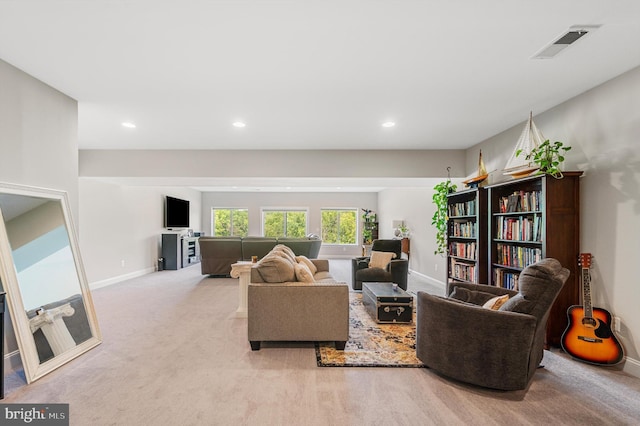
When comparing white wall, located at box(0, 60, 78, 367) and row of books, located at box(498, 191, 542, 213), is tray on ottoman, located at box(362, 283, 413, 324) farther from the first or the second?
white wall, located at box(0, 60, 78, 367)

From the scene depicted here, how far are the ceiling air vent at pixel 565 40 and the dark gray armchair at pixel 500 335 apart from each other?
5.22ft

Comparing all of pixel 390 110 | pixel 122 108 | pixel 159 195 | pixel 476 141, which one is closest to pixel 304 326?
pixel 390 110

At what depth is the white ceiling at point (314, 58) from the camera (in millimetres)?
1977

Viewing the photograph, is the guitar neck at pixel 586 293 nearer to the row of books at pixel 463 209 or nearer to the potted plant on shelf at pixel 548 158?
the potted plant on shelf at pixel 548 158

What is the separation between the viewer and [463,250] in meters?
4.87

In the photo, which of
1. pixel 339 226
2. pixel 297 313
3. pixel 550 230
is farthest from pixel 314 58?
pixel 339 226

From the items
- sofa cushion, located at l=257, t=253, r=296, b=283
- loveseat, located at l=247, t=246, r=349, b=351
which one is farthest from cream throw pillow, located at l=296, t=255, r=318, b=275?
loveseat, located at l=247, t=246, r=349, b=351

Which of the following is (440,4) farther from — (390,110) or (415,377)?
(415,377)

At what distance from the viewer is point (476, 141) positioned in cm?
504

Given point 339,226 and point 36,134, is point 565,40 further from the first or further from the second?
point 339,226

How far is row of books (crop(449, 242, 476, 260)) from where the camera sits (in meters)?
4.62

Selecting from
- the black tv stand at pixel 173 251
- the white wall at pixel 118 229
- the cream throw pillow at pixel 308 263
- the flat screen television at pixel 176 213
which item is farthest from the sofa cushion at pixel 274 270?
the flat screen television at pixel 176 213

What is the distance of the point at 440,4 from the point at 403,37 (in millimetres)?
366

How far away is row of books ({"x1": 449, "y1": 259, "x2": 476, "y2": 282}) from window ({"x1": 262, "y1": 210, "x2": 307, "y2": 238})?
688 centimetres
